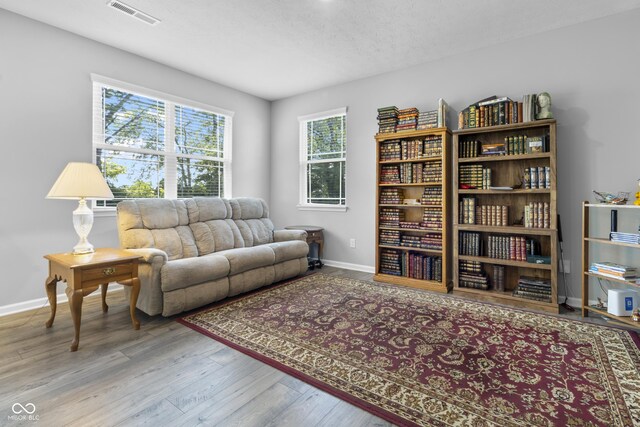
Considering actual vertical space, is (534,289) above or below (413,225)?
below

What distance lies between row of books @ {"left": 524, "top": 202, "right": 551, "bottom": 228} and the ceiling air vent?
407 centimetres

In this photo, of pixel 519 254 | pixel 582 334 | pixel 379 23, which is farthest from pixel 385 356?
pixel 379 23

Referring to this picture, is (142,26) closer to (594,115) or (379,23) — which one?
(379,23)

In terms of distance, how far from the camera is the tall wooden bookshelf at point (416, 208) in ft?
11.8

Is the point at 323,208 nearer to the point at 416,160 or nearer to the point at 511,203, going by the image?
the point at 416,160

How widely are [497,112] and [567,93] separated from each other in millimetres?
662

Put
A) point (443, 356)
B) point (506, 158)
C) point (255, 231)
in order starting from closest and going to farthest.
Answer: point (443, 356) → point (506, 158) → point (255, 231)

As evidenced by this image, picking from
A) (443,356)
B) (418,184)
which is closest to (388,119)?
(418,184)

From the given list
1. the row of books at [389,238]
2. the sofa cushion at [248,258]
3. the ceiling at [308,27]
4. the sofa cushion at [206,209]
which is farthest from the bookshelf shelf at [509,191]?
the sofa cushion at [206,209]

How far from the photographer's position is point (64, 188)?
2.44 m

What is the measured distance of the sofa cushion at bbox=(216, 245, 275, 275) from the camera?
3201 millimetres

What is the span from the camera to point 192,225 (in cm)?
367

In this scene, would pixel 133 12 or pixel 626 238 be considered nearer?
pixel 626 238

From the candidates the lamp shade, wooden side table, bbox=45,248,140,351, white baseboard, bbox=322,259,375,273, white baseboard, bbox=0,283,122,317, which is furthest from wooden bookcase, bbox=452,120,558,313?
white baseboard, bbox=0,283,122,317
